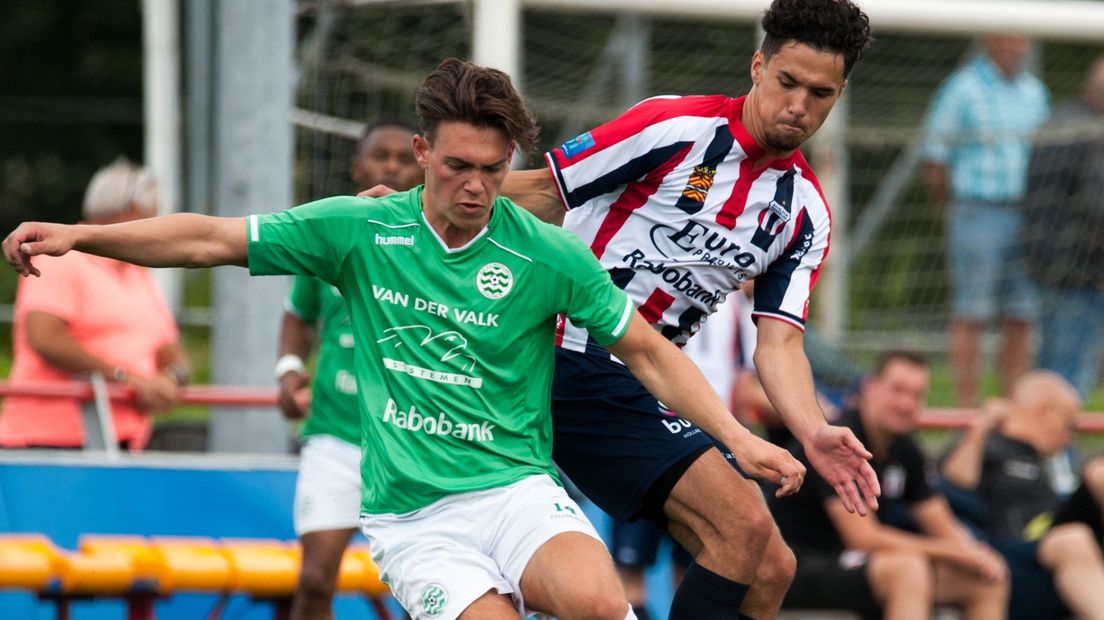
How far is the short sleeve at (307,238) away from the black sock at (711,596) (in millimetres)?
1418

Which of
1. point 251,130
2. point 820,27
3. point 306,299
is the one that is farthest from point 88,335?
point 820,27

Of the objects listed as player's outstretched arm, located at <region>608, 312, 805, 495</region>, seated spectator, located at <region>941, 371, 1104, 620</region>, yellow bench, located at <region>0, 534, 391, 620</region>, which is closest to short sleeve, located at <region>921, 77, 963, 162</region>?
seated spectator, located at <region>941, 371, 1104, 620</region>

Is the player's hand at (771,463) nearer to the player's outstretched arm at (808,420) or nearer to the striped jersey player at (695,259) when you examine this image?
the player's outstretched arm at (808,420)

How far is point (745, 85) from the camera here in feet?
35.9

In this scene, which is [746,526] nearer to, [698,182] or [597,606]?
[597,606]

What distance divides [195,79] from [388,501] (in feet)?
16.4

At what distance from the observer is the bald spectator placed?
11.7m

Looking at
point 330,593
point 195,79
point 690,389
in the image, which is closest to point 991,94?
point 195,79

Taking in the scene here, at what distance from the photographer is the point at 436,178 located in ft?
16.2

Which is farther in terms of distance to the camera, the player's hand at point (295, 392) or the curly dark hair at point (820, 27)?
the player's hand at point (295, 392)

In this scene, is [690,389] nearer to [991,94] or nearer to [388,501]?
[388,501]

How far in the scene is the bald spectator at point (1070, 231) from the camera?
1167 cm

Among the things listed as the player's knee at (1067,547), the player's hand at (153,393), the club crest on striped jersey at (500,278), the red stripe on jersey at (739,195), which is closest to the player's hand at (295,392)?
the player's hand at (153,393)

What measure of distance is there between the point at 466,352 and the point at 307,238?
1.84 feet
